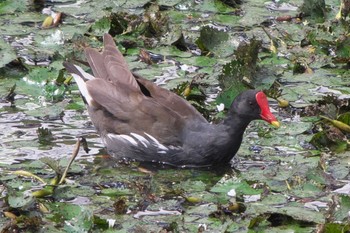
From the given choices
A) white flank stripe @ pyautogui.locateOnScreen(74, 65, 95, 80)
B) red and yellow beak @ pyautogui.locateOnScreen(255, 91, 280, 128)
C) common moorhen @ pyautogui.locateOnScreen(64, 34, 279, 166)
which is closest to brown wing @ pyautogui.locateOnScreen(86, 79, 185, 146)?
common moorhen @ pyautogui.locateOnScreen(64, 34, 279, 166)

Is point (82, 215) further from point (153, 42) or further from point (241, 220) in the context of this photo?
point (153, 42)

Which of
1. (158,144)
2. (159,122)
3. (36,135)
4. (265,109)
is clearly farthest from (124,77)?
(265,109)

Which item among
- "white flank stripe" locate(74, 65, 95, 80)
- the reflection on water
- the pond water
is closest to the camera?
the pond water

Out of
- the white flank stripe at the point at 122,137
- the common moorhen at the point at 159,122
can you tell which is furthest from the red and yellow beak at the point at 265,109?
the white flank stripe at the point at 122,137

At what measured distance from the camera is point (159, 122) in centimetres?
736

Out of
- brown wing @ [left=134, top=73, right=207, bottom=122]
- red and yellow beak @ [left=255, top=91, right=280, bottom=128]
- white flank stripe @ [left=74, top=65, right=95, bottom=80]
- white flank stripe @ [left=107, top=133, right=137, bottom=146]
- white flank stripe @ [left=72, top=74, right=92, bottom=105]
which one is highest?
red and yellow beak @ [left=255, top=91, right=280, bottom=128]

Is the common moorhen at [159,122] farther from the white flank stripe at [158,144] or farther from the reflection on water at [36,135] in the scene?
the reflection on water at [36,135]

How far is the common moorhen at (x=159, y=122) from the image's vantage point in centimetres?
723

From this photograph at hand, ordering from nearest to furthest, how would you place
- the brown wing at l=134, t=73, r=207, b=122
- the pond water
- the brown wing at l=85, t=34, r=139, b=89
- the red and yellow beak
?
the pond water < the red and yellow beak < the brown wing at l=134, t=73, r=207, b=122 < the brown wing at l=85, t=34, r=139, b=89

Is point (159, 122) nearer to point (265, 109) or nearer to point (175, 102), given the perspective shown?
point (175, 102)

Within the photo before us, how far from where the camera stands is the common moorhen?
7.23 m

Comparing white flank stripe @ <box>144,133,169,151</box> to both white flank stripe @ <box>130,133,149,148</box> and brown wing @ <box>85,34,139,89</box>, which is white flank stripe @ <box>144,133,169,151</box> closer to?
white flank stripe @ <box>130,133,149,148</box>

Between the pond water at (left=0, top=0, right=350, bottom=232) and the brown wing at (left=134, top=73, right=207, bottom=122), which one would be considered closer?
the pond water at (left=0, top=0, right=350, bottom=232)

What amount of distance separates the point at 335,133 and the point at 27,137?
211 centimetres
